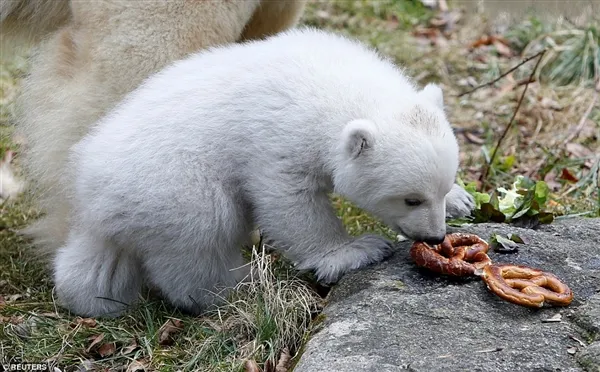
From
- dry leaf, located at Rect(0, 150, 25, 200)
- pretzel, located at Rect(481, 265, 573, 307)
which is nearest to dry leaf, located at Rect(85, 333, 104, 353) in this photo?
pretzel, located at Rect(481, 265, 573, 307)

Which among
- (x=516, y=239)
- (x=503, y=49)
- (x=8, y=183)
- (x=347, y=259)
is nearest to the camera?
(x=347, y=259)

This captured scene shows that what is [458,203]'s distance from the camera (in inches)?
197

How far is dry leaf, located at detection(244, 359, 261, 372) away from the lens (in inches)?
155

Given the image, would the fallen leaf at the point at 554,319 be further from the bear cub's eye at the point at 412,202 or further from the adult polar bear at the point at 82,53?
the adult polar bear at the point at 82,53

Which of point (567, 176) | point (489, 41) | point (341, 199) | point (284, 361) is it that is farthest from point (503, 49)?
point (284, 361)

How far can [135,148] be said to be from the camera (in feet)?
14.3

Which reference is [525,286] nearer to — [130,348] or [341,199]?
[130,348]

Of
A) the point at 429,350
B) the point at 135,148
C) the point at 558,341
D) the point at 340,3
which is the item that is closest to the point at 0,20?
the point at 135,148

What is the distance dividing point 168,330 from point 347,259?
93 centimetres

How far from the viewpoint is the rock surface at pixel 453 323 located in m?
3.56

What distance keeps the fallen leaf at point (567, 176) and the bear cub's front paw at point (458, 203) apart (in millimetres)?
1767

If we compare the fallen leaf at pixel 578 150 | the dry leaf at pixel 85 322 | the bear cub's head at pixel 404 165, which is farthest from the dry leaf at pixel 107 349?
the fallen leaf at pixel 578 150

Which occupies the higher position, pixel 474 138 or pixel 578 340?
pixel 578 340

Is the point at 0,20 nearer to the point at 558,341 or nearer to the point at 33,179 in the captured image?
the point at 33,179
